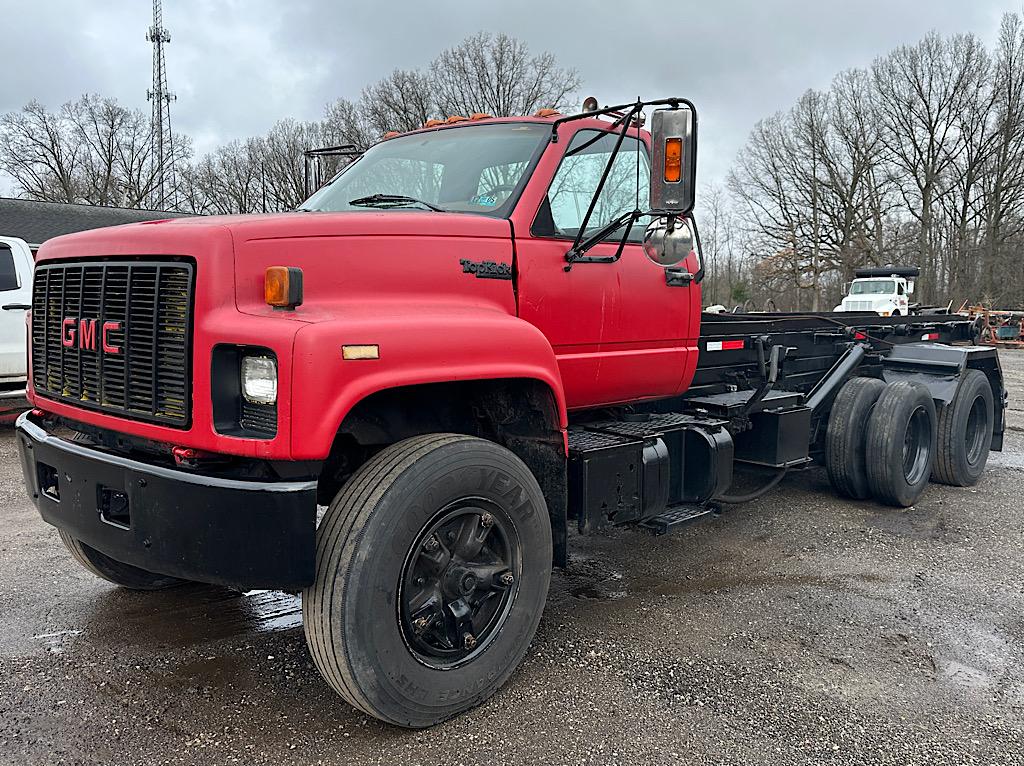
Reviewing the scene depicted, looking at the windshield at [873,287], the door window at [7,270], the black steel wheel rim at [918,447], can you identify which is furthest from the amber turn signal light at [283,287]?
the windshield at [873,287]

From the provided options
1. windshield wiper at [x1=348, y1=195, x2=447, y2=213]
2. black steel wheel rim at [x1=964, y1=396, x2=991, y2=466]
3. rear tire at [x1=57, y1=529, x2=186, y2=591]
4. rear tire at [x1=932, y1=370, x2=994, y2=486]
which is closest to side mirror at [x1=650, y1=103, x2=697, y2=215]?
windshield wiper at [x1=348, y1=195, x2=447, y2=213]

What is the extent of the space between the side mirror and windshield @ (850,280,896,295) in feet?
75.1

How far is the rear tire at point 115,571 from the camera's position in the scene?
163 inches

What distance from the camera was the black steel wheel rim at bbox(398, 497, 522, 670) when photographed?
311 centimetres

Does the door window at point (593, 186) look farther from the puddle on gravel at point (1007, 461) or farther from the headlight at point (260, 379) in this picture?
the puddle on gravel at point (1007, 461)

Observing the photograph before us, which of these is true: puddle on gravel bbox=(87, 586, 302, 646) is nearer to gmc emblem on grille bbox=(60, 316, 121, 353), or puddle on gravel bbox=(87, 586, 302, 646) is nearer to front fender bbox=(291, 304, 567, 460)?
gmc emblem on grille bbox=(60, 316, 121, 353)

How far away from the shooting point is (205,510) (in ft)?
9.14

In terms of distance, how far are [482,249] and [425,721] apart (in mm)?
1882

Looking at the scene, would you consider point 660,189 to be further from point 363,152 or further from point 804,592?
point 804,592

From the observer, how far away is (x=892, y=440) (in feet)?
20.3

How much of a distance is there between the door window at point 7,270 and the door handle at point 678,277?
27.2 ft

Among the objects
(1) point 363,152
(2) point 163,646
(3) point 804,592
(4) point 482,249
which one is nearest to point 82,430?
(2) point 163,646

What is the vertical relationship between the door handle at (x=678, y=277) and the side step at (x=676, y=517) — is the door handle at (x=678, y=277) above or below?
above

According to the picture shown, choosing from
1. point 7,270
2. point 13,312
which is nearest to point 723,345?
point 13,312
